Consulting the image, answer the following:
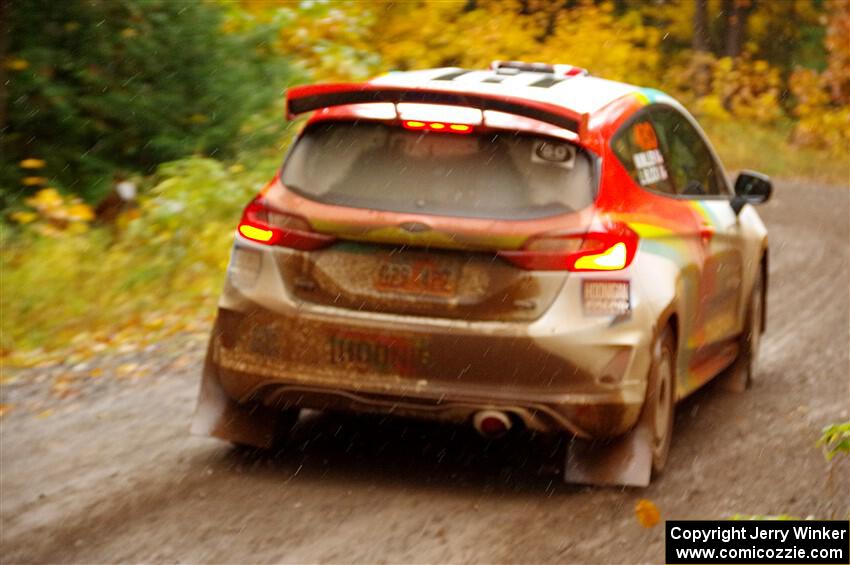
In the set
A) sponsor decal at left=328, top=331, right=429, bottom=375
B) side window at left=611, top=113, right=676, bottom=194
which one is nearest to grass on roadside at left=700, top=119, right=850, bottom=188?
side window at left=611, top=113, right=676, bottom=194

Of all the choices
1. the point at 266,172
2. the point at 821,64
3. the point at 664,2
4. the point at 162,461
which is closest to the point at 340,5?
the point at 266,172

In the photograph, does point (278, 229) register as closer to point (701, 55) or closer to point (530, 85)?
point (530, 85)

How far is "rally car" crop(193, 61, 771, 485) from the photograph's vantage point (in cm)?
632

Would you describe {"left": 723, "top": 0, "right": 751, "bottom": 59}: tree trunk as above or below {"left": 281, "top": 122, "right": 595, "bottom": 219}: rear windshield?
below

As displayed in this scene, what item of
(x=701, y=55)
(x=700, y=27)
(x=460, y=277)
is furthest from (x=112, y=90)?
(x=700, y=27)

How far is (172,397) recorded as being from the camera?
876 cm

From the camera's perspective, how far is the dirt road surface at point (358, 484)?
5.89 m

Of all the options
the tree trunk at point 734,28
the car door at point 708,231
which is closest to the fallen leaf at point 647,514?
the car door at point 708,231

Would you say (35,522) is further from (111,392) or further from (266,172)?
(266,172)

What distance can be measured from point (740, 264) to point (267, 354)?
119 inches

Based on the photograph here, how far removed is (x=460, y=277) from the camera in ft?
20.8

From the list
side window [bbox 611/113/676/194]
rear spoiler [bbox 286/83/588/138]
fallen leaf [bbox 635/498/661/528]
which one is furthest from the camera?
side window [bbox 611/113/676/194]

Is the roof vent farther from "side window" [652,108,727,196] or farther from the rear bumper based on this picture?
the rear bumper

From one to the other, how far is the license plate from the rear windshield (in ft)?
0.71
